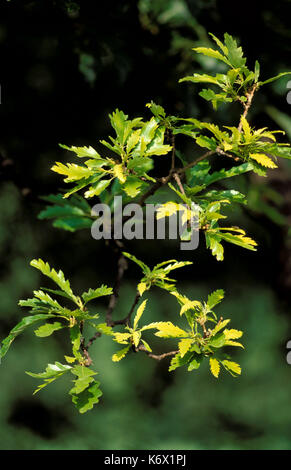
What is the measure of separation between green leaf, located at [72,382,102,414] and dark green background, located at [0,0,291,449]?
2.60ft

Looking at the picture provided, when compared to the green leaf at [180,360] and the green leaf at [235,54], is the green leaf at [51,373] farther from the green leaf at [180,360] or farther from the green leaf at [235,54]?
the green leaf at [235,54]

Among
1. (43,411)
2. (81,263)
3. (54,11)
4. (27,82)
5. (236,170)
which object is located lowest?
(43,411)

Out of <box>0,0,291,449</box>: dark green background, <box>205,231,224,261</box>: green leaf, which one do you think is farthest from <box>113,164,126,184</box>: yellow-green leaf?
<box>0,0,291,449</box>: dark green background

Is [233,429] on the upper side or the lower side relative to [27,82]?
lower

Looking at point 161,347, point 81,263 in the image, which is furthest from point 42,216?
point 161,347

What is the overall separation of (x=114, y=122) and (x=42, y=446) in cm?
152

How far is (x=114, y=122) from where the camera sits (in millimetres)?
580

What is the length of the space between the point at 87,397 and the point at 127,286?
1186mm

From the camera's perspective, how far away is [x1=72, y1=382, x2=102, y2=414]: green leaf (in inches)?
22.9

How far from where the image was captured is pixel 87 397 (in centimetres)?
59

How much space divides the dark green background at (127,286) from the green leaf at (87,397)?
31.2 inches

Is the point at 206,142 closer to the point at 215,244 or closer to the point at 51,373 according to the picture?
the point at 215,244

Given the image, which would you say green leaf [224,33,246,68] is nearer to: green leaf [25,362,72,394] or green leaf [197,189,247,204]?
green leaf [197,189,247,204]

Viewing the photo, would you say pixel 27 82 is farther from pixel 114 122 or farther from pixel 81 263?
pixel 114 122
